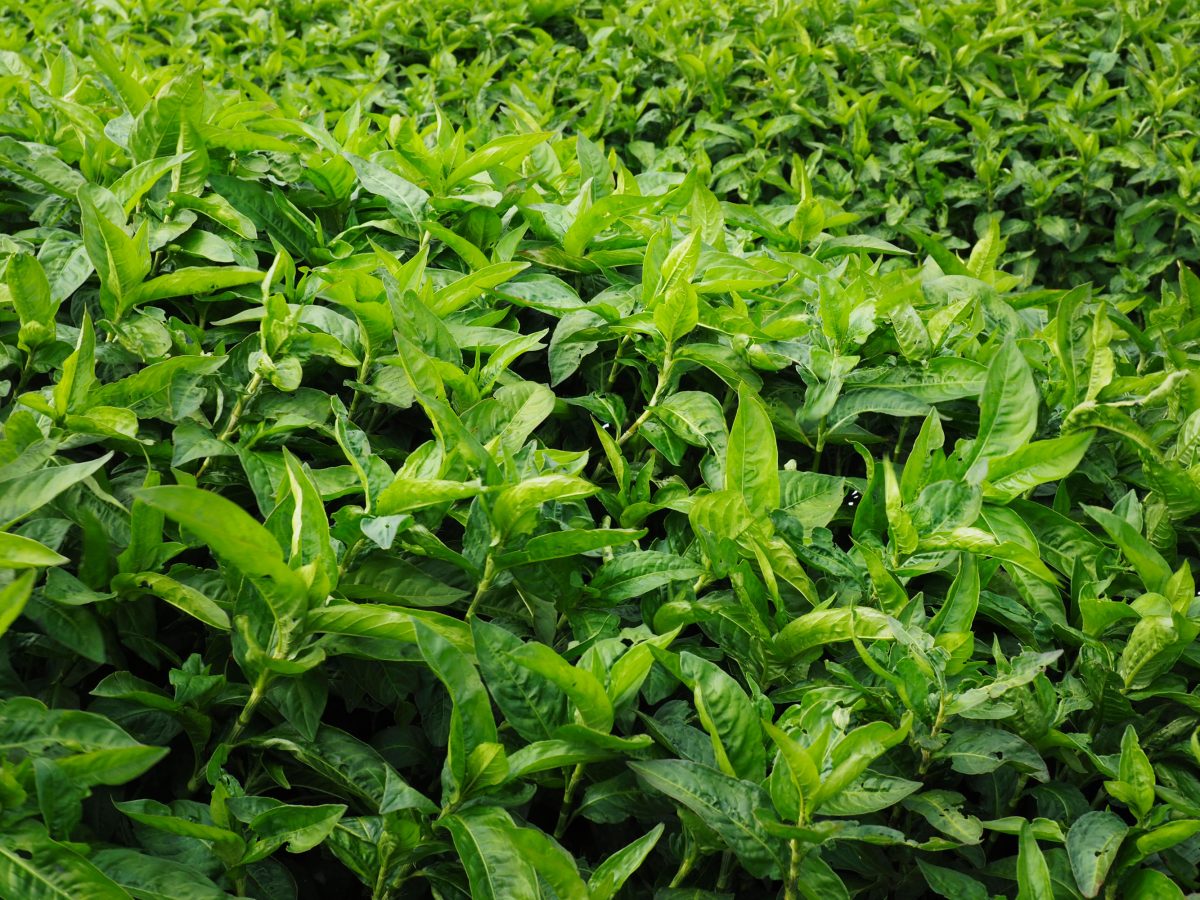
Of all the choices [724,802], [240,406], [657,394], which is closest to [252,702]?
[240,406]

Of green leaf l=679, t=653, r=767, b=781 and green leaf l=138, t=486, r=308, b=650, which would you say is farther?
green leaf l=679, t=653, r=767, b=781

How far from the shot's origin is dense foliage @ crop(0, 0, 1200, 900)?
1.37 meters

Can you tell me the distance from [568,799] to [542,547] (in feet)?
1.21

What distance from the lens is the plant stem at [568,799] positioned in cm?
150

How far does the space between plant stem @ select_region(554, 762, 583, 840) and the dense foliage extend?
0.01 metres

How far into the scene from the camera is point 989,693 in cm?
143

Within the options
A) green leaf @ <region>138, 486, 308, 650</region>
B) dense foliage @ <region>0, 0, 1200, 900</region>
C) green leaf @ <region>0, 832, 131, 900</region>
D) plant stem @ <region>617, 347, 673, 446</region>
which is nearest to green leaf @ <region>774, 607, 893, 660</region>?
dense foliage @ <region>0, 0, 1200, 900</region>

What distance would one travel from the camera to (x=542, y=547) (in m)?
1.51

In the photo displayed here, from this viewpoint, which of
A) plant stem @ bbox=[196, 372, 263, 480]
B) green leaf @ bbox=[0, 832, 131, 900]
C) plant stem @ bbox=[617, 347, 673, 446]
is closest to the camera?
green leaf @ bbox=[0, 832, 131, 900]

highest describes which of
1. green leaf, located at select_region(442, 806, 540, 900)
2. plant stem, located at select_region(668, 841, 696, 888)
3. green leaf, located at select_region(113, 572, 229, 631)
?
green leaf, located at select_region(113, 572, 229, 631)

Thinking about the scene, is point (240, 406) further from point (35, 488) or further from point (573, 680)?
point (573, 680)

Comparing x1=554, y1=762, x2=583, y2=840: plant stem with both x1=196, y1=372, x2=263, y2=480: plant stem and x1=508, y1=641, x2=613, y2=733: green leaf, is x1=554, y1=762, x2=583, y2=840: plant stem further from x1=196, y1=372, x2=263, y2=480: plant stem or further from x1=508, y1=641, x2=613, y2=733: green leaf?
x1=196, y1=372, x2=263, y2=480: plant stem

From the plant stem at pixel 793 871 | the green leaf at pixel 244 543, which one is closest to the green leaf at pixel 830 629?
the plant stem at pixel 793 871

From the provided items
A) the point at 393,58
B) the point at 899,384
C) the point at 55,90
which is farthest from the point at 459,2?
the point at 899,384
